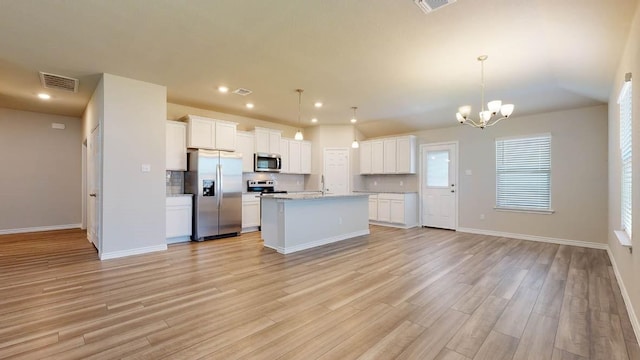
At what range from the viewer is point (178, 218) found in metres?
5.37

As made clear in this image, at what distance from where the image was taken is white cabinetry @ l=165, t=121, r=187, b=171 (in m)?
5.50

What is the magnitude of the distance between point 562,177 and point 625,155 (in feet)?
9.04

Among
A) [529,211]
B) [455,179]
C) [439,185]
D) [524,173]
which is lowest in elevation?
[529,211]

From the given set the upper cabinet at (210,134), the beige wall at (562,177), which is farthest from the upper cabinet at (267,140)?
the beige wall at (562,177)

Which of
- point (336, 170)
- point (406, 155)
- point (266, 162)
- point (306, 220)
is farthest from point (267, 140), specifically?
point (406, 155)

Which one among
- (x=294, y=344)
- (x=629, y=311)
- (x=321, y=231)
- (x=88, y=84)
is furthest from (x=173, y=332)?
(x=88, y=84)

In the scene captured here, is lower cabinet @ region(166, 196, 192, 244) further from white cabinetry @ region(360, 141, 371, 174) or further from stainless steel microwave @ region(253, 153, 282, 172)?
white cabinetry @ region(360, 141, 371, 174)

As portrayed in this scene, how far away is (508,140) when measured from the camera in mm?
6180

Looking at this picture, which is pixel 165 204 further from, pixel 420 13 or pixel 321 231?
pixel 420 13

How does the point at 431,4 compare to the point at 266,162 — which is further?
the point at 266,162

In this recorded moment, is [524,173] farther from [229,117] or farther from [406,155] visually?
[229,117]

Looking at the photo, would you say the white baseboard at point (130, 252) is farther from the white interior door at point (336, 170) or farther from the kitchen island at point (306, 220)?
the white interior door at point (336, 170)

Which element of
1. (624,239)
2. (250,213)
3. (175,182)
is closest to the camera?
(624,239)

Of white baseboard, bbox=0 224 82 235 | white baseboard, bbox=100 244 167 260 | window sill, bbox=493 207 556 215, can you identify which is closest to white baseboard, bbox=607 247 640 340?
window sill, bbox=493 207 556 215
